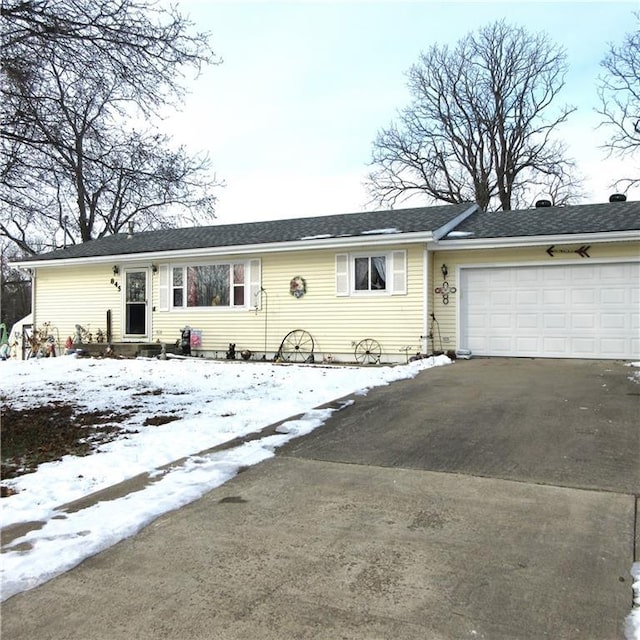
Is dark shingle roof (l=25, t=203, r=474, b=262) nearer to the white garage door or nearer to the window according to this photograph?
the window

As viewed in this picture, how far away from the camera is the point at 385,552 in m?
2.94

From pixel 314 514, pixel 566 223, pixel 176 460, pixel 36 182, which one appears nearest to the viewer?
pixel 314 514

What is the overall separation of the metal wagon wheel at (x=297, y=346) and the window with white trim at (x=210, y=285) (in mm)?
1366

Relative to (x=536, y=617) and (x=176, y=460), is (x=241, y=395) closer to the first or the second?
A: (x=176, y=460)

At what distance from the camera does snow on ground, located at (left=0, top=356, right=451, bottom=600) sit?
316 centimetres

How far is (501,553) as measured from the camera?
2.90m

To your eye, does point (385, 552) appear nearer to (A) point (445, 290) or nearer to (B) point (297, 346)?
(A) point (445, 290)

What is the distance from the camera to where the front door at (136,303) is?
622 inches

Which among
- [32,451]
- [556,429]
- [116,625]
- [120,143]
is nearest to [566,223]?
[556,429]

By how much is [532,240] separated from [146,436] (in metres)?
9.06

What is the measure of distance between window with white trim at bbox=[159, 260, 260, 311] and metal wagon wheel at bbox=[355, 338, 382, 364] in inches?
123

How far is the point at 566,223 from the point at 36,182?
10.4 metres

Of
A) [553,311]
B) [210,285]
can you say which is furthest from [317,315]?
[553,311]

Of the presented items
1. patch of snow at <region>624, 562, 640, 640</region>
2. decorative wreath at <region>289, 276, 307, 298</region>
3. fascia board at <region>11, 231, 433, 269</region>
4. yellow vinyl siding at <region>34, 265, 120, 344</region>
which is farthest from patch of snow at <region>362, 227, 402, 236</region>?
patch of snow at <region>624, 562, 640, 640</region>
